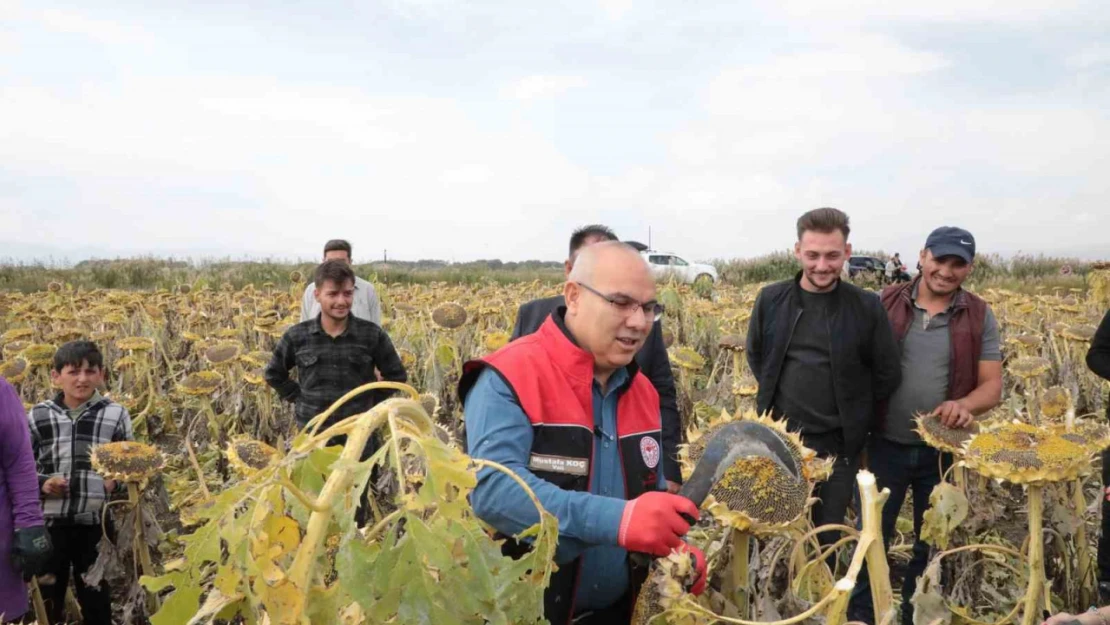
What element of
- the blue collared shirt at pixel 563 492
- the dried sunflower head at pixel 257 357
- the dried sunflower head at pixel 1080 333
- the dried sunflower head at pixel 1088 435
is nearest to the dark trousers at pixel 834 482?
the dried sunflower head at pixel 1088 435

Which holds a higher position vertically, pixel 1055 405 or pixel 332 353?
pixel 332 353

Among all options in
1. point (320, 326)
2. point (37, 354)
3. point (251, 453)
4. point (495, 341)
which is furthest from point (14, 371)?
point (495, 341)

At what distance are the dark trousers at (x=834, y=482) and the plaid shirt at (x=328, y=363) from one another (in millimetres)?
2259

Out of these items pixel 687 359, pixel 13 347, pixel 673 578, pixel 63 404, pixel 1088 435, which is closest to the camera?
pixel 673 578

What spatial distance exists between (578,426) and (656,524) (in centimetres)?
43

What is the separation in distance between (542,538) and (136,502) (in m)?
3.13

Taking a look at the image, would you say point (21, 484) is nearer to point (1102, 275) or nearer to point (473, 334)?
point (473, 334)

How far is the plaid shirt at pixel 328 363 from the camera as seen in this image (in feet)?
14.1

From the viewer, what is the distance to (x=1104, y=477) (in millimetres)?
3318

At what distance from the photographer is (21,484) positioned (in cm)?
321

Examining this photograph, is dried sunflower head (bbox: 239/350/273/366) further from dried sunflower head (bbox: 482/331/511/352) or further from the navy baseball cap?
the navy baseball cap

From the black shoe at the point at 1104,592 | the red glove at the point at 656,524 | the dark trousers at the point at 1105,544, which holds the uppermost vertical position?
the red glove at the point at 656,524

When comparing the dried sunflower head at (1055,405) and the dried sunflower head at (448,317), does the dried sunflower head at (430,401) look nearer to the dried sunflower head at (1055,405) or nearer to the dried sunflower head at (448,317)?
the dried sunflower head at (448,317)

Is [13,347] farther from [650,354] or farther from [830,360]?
[830,360]
